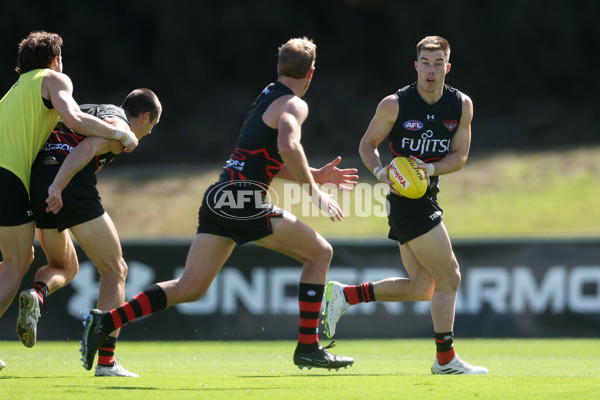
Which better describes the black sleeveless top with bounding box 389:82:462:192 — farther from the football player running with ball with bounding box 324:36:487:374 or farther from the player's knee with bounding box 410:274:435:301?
the player's knee with bounding box 410:274:435:301

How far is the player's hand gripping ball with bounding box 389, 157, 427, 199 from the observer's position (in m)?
7.38

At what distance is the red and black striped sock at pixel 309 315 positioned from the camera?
23.6 ft

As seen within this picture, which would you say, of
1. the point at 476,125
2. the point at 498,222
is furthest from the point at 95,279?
the point at 476,125

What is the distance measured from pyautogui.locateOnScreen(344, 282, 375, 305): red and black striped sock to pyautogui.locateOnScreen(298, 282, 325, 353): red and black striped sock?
1055mm

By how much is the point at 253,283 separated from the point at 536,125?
15150 mm

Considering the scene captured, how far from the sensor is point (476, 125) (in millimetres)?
26125

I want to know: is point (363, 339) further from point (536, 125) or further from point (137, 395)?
point (536, 125)

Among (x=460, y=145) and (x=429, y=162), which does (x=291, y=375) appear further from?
(x=460, y=145)

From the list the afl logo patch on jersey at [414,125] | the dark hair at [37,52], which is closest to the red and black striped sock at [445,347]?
the afl logo patch on jersey at [414,125]

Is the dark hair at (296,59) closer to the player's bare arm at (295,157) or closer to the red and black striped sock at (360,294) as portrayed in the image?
the player's bare arm at (295,157)

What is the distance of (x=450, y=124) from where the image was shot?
7773 millimetres

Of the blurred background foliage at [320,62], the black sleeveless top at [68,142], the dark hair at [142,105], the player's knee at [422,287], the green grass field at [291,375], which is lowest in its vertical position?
the green grass field at [291,375]

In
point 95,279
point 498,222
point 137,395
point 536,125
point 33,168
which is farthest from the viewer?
point 536,125

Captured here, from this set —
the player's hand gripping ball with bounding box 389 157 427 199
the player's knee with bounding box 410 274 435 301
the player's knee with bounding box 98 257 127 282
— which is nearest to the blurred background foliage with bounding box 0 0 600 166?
the player's knee with bounding box 410 274 435 301
